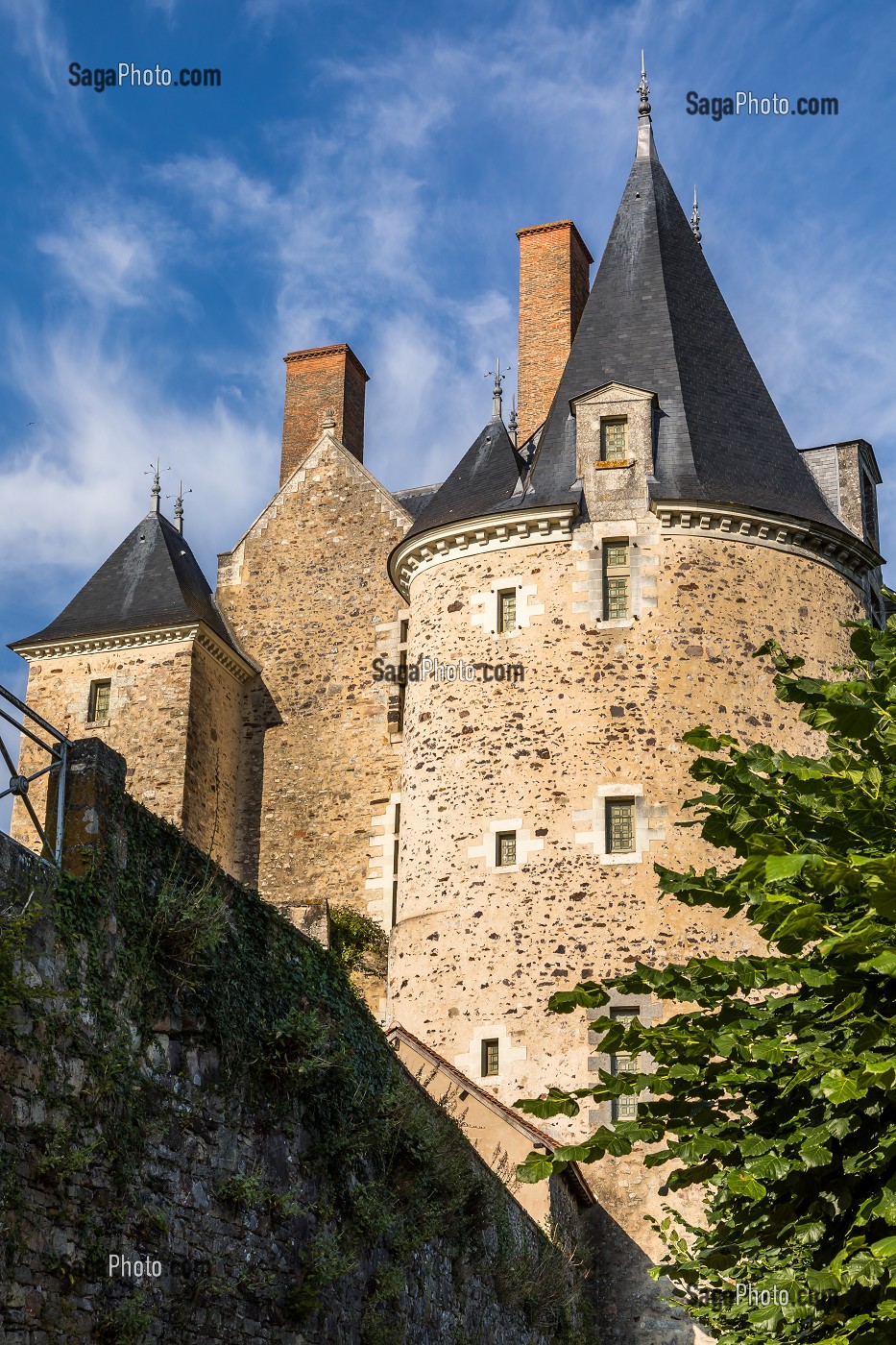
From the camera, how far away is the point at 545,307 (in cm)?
2389

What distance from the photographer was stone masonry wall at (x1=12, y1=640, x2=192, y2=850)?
21.4m

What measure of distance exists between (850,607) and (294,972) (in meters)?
11.8

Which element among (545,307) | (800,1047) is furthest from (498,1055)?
(545,307)

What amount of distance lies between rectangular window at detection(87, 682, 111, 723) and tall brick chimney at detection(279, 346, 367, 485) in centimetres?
462

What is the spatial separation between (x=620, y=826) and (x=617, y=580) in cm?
289

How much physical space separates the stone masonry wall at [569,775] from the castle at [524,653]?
30 millimetres

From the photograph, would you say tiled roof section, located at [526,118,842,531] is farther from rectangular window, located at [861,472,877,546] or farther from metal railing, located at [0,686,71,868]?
metal railing, located at [0,686,71,868]

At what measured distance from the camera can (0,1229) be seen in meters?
6.11

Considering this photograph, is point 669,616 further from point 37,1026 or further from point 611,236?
point 37,1026

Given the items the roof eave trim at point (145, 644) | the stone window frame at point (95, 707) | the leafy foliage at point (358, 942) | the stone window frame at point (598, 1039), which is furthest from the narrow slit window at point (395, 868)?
the stone window frame at point (598, 1039)

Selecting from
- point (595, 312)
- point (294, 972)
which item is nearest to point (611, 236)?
point (595, 312)

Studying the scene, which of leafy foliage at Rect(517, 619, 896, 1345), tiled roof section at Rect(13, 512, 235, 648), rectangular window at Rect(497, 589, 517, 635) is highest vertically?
tiled roof section at Rect(13, 512, 235, 648)

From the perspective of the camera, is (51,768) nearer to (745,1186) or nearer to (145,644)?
(745,1186)
